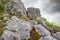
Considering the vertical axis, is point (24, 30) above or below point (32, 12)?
below

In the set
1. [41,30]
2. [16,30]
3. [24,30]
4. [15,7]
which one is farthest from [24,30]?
[15,7]

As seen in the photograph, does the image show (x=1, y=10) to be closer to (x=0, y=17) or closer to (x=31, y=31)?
(x=0, y=17)

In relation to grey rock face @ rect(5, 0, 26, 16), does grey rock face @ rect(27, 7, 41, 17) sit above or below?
below

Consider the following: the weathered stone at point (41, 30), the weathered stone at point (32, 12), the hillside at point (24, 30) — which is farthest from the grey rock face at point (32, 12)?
the weathered stone at point (41, 30)

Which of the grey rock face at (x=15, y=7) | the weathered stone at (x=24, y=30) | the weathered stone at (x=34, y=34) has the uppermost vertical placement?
the grey rock face at (x=15, y=7)

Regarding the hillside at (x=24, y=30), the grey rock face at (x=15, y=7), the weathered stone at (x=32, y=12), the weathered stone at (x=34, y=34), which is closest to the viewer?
the hillside at (x=24, y=30)

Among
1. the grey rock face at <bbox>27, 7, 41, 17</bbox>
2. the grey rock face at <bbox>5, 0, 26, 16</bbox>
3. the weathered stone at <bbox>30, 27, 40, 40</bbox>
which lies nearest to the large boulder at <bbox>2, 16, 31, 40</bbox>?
the weathered stone at <bbox>30, 27, 40, 40</bbox>

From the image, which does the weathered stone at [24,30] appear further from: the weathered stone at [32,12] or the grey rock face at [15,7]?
the weathered stone at [32,12]

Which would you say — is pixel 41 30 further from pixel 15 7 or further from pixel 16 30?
pixel 15 7

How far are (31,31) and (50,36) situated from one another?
0.90m

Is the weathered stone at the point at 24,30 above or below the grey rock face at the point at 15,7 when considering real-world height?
below

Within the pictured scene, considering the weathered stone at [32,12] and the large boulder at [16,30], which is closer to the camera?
the large boulder at [16,30]

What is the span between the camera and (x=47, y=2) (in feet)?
123

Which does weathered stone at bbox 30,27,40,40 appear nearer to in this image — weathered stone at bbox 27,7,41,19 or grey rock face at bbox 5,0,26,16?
grey rock face at bbox 5,0,26,16
